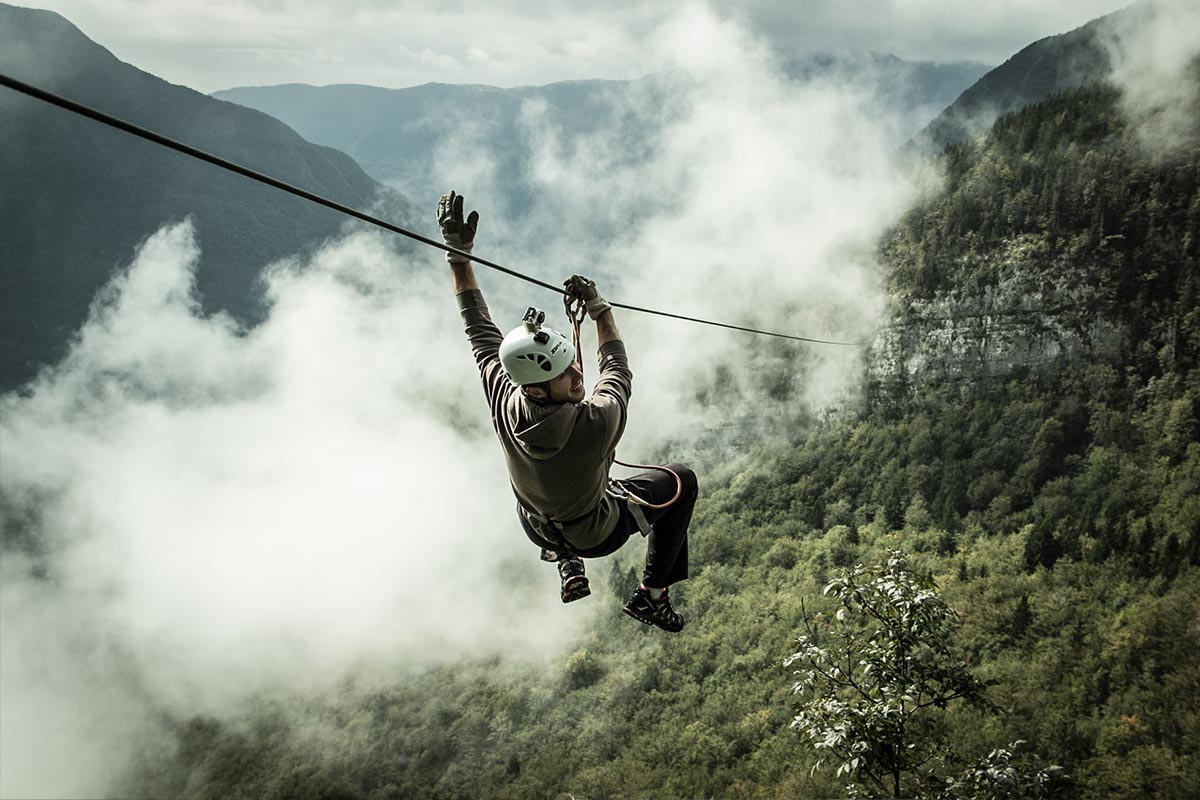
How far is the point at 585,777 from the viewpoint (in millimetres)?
61562

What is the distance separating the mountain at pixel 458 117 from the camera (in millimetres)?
157375

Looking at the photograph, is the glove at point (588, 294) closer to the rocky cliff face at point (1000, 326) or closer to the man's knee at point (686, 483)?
the man's knee at point (686, 483)

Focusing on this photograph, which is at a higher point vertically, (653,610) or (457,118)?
(457,118)

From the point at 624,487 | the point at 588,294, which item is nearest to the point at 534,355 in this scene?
the point at 588,294

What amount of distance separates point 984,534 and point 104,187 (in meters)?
120

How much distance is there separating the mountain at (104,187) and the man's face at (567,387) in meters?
118

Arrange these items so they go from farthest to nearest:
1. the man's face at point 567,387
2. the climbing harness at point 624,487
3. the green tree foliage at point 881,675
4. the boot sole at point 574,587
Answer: the green tree foliage at point 881,675 → the boot sole at point 574,587 → the climbing harness at point 624,487 → the man's face at point 567,387

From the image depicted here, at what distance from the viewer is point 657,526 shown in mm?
4664

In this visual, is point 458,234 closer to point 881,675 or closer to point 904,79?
point 881,675

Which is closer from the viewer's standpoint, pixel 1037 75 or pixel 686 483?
pixel 686 483

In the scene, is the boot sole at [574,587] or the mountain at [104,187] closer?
the boot sole at [574,587]

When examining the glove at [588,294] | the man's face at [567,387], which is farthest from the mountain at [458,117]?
the man's face at [567,387]

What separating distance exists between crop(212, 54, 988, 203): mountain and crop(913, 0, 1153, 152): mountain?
285ft

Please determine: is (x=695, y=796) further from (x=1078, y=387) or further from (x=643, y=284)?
(x=643, y=284)
